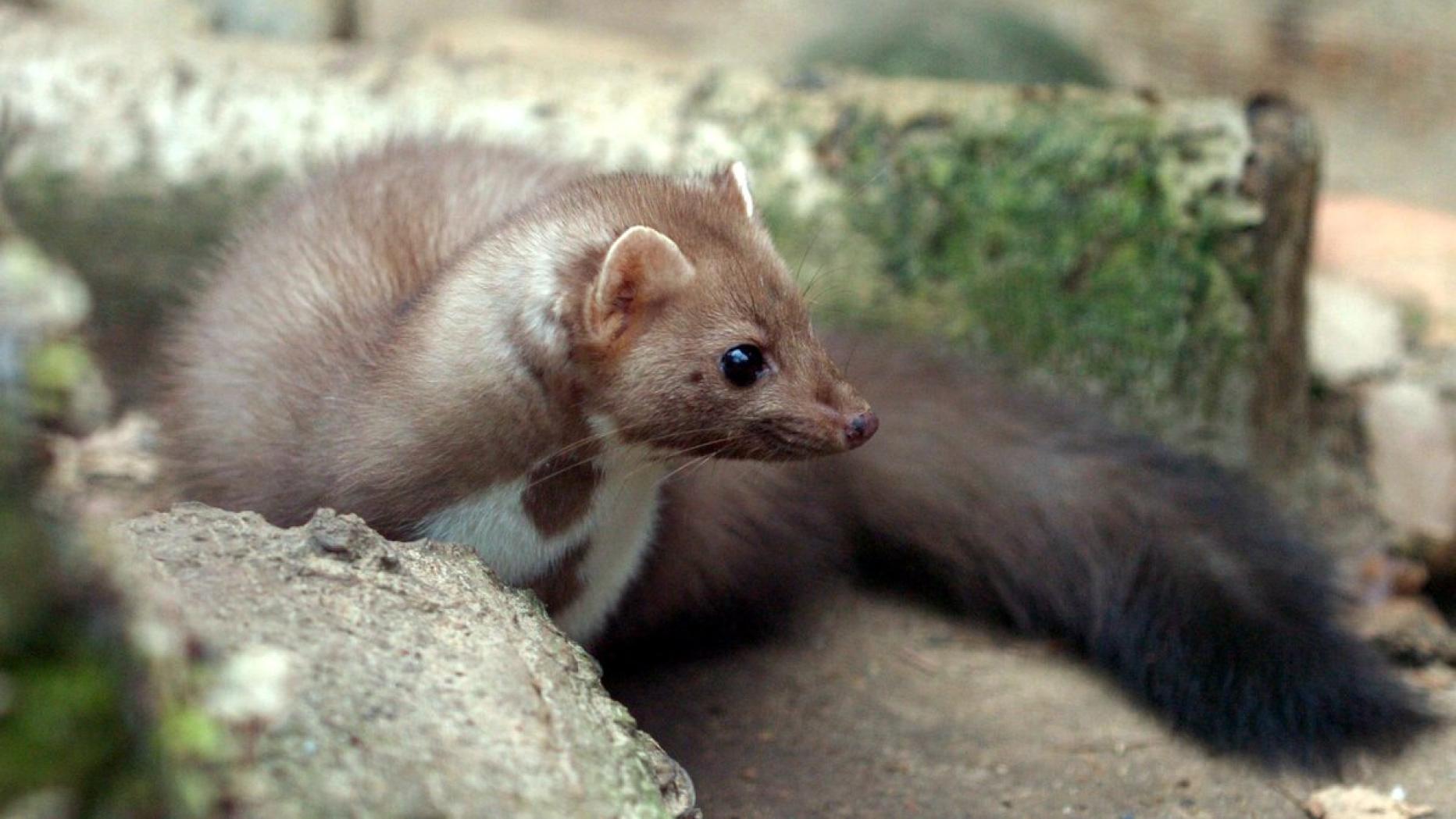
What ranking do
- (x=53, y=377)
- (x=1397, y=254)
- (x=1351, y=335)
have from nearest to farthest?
1. (x=53, y=377)
2. (x=1351, y=335)
3. (x=1397, y=254)

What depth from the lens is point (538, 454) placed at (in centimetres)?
269

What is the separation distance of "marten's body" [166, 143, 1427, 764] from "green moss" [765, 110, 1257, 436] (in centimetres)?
36

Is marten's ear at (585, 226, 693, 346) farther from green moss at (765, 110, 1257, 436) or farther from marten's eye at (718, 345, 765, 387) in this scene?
green moss at (765, 110, 1257, 436)

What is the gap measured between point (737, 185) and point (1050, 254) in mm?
1755

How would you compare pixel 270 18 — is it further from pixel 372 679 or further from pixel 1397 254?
pixel 372 679

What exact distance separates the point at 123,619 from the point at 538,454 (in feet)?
4.54

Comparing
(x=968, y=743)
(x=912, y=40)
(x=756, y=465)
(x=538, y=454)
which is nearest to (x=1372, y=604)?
(x=968, y=743)

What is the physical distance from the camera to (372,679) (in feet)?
6.64

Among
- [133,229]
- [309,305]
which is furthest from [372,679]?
[133,229]

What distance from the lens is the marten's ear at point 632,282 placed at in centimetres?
251

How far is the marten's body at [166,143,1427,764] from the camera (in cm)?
262

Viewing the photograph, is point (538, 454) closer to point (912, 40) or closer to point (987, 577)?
point (987, 577)

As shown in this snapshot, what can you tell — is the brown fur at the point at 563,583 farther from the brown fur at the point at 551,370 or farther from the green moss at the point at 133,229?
the green moss at the point at 133,229

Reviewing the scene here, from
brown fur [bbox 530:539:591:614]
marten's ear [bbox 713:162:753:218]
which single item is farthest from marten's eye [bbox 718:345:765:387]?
brown fur [bbox 530:539:591:614]
